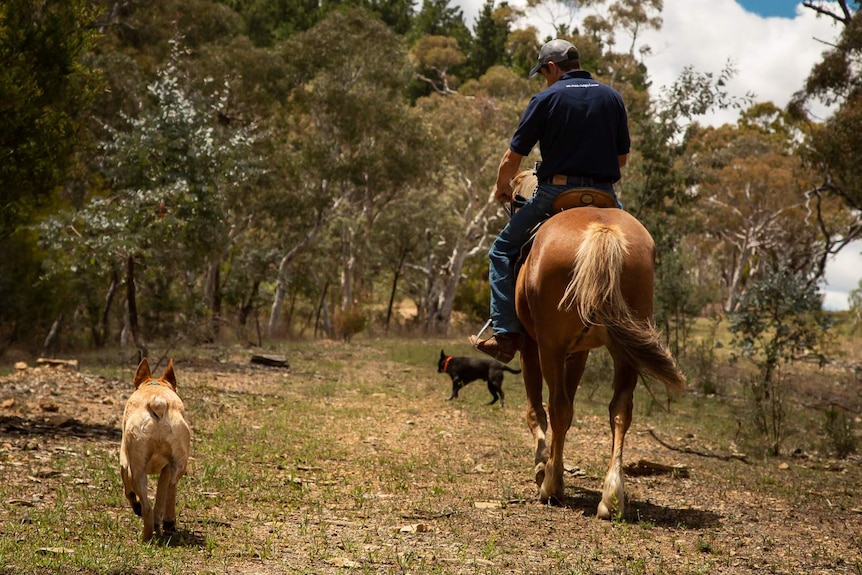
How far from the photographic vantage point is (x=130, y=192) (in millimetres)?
17328

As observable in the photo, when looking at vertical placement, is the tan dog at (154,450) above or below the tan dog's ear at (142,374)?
below

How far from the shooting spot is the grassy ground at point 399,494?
16.9 feet

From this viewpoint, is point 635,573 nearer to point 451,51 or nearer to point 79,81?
point 79,81

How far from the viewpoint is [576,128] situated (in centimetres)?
691

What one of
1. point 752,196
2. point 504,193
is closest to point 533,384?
point 504,193

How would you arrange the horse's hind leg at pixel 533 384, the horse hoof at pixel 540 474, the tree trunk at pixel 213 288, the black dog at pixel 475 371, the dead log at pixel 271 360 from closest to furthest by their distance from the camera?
the horse hoof at pixel 540 474 → the horse's hind leg at pixel 533 384 → the black dog at pixel 475 371 → the dead log at pixel 271 360 → the tree trunk at pixel 213 288

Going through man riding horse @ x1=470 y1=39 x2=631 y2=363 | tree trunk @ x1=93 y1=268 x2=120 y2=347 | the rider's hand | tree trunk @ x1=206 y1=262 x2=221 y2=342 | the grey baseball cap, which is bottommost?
tree trunk @ x1=93 y1=268 x2=120 y2=347

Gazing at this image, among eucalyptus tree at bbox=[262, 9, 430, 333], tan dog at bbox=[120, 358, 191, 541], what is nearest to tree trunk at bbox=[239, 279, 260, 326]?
eucalyptus tree at bbox=[262, 9, 430, 333]

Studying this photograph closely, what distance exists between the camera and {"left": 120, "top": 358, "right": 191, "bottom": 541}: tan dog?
16.6ft

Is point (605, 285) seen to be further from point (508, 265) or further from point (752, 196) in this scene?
point (752, 196)

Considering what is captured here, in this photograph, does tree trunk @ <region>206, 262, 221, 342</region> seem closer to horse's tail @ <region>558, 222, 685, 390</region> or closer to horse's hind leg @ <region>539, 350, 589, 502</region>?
horse's hind leg @ <region>539, 350, 589, 502</region>

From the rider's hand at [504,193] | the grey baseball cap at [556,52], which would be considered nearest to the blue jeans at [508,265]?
the rider's hand at [504,193]

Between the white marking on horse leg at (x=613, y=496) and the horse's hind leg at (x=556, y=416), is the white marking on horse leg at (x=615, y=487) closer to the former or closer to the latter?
the white marking on horse leg at (x=613, y=496)

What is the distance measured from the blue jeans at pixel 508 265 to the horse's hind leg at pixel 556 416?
0.79m
